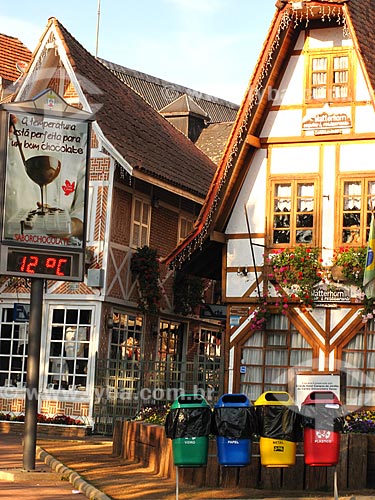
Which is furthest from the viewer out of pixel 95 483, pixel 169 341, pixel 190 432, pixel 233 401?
pixel 169 341

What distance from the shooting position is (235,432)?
14.8 m

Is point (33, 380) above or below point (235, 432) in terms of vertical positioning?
above

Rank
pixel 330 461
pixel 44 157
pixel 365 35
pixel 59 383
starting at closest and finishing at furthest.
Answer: pixel 330 461, pixel 44 157, pixel 365 35, pixel 59 383

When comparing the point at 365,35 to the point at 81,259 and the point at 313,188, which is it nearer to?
the point at 313,188

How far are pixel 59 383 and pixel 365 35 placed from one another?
10801 millimetres

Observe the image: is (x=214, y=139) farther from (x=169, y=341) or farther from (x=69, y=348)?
(x=69, y=348)

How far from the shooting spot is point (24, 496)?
14609mm

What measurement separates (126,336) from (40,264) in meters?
10.6

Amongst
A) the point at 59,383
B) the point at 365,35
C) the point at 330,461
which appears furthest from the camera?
the point at 59,383

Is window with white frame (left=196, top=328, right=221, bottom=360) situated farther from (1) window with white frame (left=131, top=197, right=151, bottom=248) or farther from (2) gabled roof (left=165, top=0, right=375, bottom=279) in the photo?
(2) gabled roof (left=165, top=0, right=375, bottom=279)

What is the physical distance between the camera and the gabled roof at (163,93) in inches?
1852

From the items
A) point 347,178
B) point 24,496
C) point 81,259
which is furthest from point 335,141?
point 24,496

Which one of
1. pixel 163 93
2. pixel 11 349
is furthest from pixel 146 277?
pixel 163 93

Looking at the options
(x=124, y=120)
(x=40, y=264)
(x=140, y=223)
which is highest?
(x=124, y=120)
